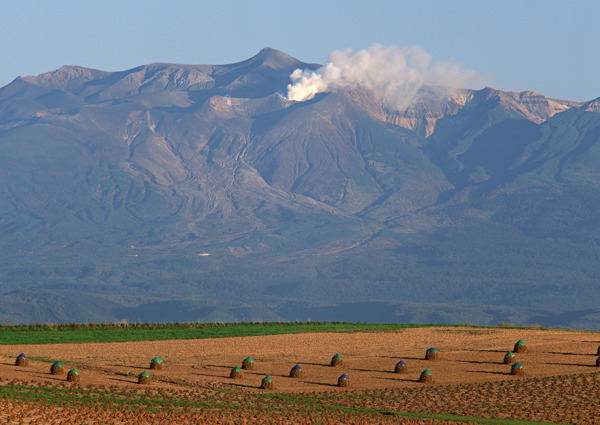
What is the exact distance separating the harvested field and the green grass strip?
262cm

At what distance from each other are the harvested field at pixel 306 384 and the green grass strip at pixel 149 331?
8.59ft

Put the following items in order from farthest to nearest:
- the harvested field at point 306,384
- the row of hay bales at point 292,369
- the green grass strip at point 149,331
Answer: the green grass strip at point 149,331
the row of hay bales at point 292,369
the harvested field at point 306,384

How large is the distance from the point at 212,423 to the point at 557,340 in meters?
36.8

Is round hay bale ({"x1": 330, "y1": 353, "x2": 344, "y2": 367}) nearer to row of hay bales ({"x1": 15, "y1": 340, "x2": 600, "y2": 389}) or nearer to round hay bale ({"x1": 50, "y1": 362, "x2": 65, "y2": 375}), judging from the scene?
row of hay bales ({"x1": 15, "y1": 340, "x2": 600, "y2": 389})

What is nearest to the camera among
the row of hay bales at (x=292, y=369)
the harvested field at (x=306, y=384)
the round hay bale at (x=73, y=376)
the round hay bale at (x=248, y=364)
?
the harvested field at (x=306, y=384)

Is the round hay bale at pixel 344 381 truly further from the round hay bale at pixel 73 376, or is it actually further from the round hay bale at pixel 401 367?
the round hay bale at pixel 73 376

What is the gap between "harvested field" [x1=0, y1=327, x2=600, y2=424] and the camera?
1506 inches

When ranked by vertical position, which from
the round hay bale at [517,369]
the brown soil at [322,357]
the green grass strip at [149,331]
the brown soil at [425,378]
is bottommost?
the green grass strip at [149,331]

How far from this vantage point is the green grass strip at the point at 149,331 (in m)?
63.2

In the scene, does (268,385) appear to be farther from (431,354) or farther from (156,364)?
(431,354)

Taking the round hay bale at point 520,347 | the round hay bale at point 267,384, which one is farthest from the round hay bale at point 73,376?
the round hay bale at point 520,347

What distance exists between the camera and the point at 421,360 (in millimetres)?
56188

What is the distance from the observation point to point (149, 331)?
69938mm

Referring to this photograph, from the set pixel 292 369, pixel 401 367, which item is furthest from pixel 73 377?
pixel 401 367
